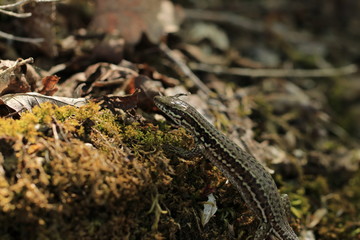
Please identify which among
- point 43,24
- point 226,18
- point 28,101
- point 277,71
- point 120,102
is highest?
point 43,24

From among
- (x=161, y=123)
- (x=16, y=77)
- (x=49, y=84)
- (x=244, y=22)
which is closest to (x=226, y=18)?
(x=244, y=22)

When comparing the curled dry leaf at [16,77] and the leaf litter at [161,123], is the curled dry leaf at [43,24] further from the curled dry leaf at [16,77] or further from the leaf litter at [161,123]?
the curled dry leaf at [16,77]

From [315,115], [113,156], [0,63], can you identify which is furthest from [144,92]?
[315,115]

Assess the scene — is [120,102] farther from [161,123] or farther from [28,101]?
[28,101]

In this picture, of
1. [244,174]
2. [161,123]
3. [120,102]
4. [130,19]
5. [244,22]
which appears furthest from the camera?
[244,22]

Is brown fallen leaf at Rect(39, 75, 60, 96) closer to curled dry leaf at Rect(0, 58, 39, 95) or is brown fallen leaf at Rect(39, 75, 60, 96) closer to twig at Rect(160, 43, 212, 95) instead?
curled dry leaf at Rect(0, 58, 39, 95)

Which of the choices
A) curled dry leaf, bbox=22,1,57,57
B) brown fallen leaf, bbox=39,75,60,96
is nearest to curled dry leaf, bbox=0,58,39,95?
brown fallen leaf, bbox=39,75,60,96

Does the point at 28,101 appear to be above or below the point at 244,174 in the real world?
above
